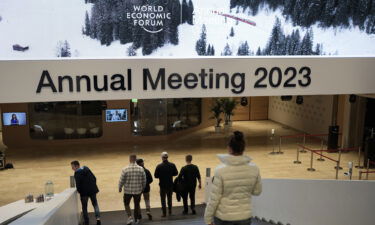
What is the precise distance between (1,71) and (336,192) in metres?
7.44

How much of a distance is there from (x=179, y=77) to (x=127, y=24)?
179 cm

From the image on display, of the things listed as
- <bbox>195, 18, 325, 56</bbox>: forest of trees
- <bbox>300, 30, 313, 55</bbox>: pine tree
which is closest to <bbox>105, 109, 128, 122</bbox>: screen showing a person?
<bbox>195, 18, 325, 56</bbox>: forest of trees

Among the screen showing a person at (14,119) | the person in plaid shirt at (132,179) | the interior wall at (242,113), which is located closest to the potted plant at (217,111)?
the interior wall at (242,113)

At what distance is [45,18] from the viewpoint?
912 centimetres

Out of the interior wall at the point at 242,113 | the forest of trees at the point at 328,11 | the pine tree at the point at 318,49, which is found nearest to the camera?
the forest of trees at the point at 328,11

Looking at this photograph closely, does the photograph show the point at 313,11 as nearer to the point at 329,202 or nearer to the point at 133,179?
the point at 329,202

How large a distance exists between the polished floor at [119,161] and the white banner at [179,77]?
9.53 ft

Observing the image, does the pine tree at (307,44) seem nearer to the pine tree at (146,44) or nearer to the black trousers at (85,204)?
the pine tree at (146,44)

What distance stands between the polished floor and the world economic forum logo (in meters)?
4.41

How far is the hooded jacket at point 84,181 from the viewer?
780cm

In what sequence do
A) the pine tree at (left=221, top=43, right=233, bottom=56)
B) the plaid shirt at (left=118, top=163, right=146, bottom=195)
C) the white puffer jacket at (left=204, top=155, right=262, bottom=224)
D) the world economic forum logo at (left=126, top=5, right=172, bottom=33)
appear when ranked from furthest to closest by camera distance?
the pine tree at (left=221, top=43, right=233, bottom=56) → the world economic forum logo at (left=126, top=5, right=172, bottom=33) → the plaid shirt at (left=118, top=163, right=146, bottom=195) → the white puffer jacket at (left=204, top=155, right=262, bottom=224)

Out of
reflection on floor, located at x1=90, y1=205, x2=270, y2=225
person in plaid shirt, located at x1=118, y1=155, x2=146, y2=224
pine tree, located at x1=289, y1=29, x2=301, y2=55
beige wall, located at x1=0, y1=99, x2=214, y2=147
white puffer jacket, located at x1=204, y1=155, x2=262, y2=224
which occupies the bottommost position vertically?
reflection on floor, located at x1=90, y1=205, x2=270, y2=225

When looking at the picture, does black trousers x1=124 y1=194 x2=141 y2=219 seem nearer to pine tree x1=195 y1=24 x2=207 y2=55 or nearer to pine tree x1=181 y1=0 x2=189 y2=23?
pine tree x1=195 y1=24 x2=207 y2=55

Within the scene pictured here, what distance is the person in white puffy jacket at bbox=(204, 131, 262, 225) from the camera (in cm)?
350
